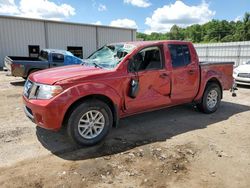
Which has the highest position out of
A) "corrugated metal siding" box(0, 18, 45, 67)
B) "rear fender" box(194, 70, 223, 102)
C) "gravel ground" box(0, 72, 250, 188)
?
"corrugated metal siding" box(0, 18, 45, 67)

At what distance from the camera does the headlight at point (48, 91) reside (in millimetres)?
3940

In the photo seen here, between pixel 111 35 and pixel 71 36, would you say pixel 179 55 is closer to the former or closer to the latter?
pixel 71 36

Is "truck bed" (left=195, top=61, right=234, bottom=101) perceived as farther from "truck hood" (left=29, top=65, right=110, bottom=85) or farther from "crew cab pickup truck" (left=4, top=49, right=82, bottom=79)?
"crew cab pickup truck" (left=4, top=49, right=82, bottom=79)

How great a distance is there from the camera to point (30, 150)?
421cm

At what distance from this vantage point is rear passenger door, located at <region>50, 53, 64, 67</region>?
11964mm

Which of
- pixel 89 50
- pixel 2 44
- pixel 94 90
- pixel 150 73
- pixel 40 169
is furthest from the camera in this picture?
pixel 89 50

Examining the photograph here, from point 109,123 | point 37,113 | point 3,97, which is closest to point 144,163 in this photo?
point 109,123

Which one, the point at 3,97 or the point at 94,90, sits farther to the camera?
the point at 3,97

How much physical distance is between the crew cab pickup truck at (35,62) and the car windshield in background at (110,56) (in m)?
6.30

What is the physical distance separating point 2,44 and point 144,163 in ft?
65.7

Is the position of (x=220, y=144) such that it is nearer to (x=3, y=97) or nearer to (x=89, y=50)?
(x=3, y=97)

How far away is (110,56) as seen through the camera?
519 cm

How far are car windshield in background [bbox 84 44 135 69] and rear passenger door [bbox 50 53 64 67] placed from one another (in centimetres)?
678

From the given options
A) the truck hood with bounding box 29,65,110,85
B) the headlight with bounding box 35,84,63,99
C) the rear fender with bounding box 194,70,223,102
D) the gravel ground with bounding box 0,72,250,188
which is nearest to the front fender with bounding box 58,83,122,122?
the headlight with bounding box 35,84,63,99
